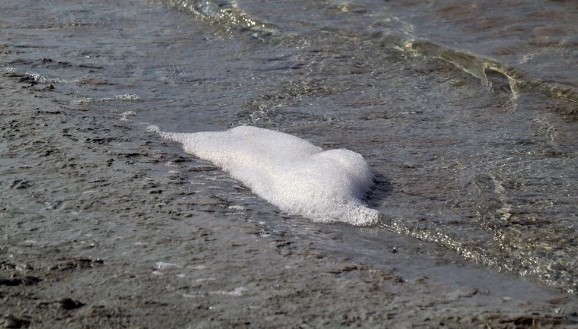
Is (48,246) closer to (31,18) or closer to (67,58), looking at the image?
(67,58)

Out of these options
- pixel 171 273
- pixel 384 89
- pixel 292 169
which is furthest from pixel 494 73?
pixel 171 273

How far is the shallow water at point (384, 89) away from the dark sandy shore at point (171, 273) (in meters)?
0.18

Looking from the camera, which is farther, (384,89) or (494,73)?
(494,73)

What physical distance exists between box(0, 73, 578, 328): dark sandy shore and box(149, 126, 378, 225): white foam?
9.4 inches

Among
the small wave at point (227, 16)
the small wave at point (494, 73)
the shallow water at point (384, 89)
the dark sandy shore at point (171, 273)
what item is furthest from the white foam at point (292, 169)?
the small wave at point (227, 16)

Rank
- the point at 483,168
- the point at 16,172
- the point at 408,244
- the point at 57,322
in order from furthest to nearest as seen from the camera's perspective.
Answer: the point at 483,168 < the point at 16,172 < the point at 408,244 < the point at 57,322

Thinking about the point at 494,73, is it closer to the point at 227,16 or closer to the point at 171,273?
the point at 227,16

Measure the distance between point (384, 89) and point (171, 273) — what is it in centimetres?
247

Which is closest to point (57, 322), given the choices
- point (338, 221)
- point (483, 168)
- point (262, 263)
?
point (262, 263)

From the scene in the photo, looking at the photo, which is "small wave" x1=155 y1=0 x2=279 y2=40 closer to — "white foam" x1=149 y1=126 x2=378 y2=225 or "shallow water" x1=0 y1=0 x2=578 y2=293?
"shallow water" x1=0 y1=0 x2=578 y2=293

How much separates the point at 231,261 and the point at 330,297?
1.13 ft

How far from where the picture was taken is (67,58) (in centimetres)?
500

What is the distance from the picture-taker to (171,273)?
8.38ft

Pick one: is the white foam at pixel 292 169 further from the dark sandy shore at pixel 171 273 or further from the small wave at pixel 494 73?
the small wave at pixel 494 73
